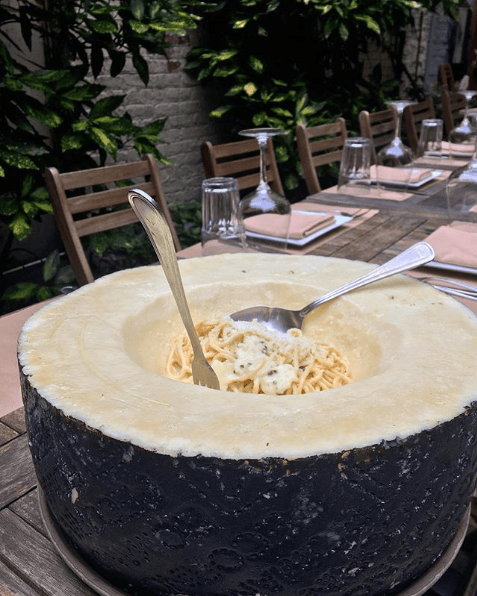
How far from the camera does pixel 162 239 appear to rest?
55 centimetres

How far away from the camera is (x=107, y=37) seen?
6.66 ft

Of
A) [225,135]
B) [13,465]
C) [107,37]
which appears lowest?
[225,135]

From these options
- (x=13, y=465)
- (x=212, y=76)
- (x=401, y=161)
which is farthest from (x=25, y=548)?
(x=212, y=76)

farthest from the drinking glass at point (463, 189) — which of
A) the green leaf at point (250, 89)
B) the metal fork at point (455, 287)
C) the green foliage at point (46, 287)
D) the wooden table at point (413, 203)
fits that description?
the green leaf at point (250, 89)

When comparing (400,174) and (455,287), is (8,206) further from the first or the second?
(455,287)

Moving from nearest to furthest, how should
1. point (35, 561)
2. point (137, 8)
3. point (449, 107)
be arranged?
point (35, 561), point (137, 8), point (449, 107)

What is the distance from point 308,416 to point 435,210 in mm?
1296

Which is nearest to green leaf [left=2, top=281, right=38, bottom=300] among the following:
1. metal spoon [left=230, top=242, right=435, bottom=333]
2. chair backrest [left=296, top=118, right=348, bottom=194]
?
chair backrest [left=296, top=118, right=348, bottom=194]

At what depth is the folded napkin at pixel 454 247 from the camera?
1040mm

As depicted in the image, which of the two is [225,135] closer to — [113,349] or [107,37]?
[107,37]

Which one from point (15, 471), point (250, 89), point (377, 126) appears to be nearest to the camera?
point (15, 471)

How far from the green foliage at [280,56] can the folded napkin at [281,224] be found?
1768mm

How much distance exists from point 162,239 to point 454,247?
0.72 metres

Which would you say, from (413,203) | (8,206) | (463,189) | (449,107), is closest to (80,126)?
(8,206)
